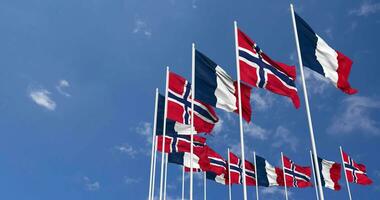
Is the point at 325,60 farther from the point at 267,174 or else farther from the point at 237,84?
the point at 267,174

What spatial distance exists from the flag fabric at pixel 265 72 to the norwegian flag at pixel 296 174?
19815 mm

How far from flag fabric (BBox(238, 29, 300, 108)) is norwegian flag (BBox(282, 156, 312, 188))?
1982 cm

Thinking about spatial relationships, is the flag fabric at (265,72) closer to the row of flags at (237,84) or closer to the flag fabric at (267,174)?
the row of flags at (237,84)

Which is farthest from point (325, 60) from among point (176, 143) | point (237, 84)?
point (176, 143)

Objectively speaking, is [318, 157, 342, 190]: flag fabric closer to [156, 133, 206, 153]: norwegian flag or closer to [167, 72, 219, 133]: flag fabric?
[156, 133, 206, 153]: norwegian flag

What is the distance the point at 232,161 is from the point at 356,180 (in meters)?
13.1

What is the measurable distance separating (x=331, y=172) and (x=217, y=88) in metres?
21.9

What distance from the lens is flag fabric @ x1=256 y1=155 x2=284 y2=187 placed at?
3300cm

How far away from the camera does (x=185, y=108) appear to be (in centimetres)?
2038

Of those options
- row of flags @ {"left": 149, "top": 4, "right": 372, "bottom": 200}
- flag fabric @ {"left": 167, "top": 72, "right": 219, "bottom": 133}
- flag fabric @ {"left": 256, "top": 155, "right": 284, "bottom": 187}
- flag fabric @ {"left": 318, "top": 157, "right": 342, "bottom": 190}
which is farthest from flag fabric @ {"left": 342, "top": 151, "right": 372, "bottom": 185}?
flag fabric @ {"left": 167, "top": 72, "right": 219, "bottom": 133}

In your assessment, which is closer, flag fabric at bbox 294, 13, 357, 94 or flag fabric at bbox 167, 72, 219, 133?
flag fabric at bbox 294, 13, 357, 94

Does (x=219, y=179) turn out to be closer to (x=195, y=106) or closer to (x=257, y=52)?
(x=195, y=106)

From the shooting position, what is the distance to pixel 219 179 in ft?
108

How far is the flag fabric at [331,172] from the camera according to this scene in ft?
112
